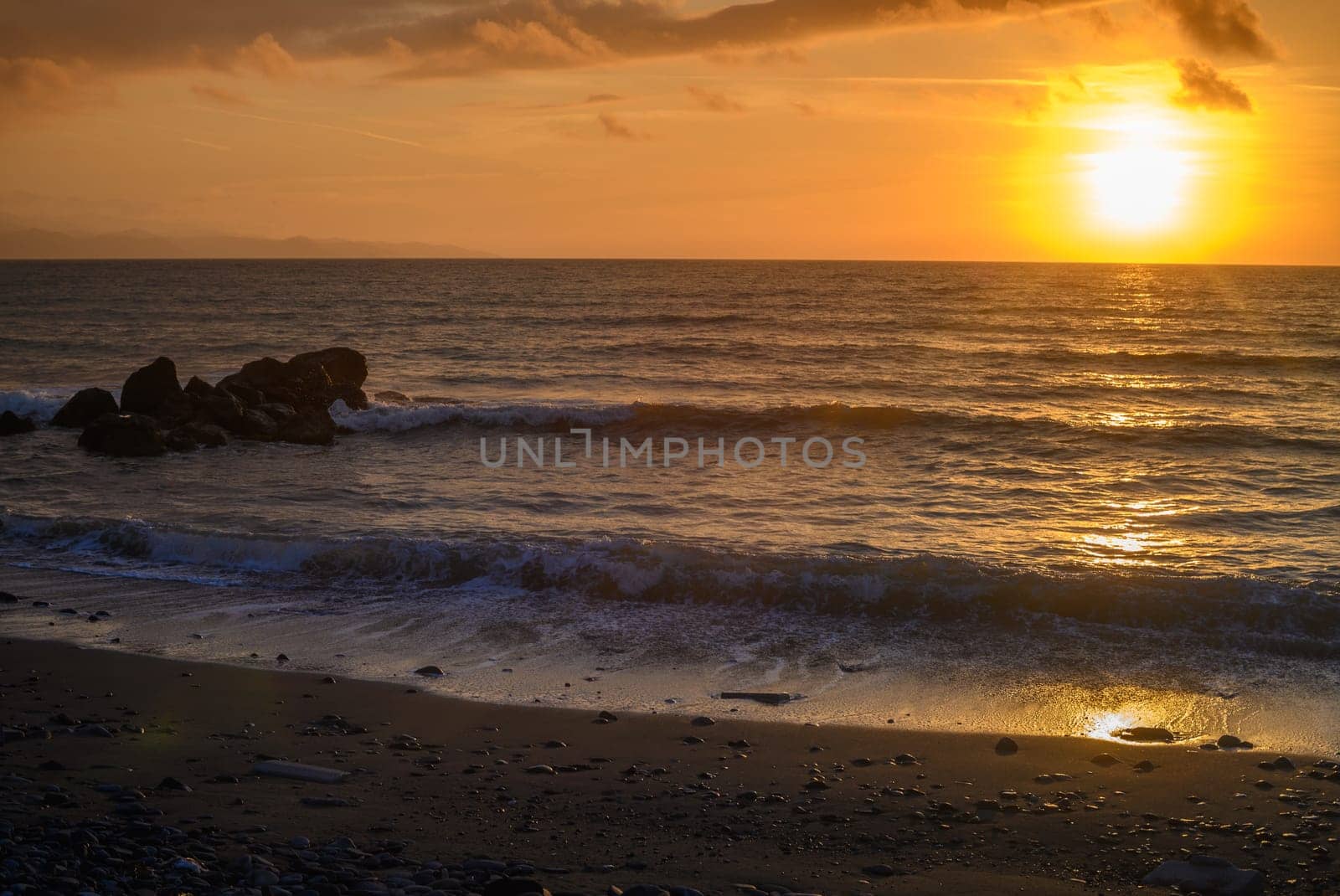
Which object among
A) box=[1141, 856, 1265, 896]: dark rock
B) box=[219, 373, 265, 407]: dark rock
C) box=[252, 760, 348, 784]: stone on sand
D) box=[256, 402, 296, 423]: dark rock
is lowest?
box=[252, 760, 348, 784]: stone on sand

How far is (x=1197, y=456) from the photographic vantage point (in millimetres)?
19859

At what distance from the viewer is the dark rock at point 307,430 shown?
71.0 feet

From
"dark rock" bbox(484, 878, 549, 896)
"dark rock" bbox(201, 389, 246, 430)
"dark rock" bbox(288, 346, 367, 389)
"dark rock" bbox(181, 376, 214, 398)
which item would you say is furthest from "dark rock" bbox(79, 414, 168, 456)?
"dark rock" bbox(484, 878, 549, 896)

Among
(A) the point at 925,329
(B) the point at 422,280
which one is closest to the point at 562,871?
(A) the point at 925,329

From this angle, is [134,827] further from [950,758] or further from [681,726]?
[950,758]

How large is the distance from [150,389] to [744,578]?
16469mm

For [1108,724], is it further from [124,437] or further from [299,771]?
[124,437]

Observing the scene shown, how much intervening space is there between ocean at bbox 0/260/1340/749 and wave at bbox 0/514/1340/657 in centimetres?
4

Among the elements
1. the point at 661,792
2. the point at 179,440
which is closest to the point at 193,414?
the point at 179,440

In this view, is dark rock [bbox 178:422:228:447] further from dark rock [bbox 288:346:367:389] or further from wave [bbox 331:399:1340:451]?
dark rock [bbox 288:346:367:389]

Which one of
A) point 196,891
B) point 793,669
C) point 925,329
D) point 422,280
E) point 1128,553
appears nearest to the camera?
point 196,891

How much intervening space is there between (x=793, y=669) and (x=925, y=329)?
3850 cm

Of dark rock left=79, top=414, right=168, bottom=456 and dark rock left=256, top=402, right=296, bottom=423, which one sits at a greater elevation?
dark rock left=256, top=402, right=296, bottom=423

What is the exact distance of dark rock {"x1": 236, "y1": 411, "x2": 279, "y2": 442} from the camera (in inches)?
844
